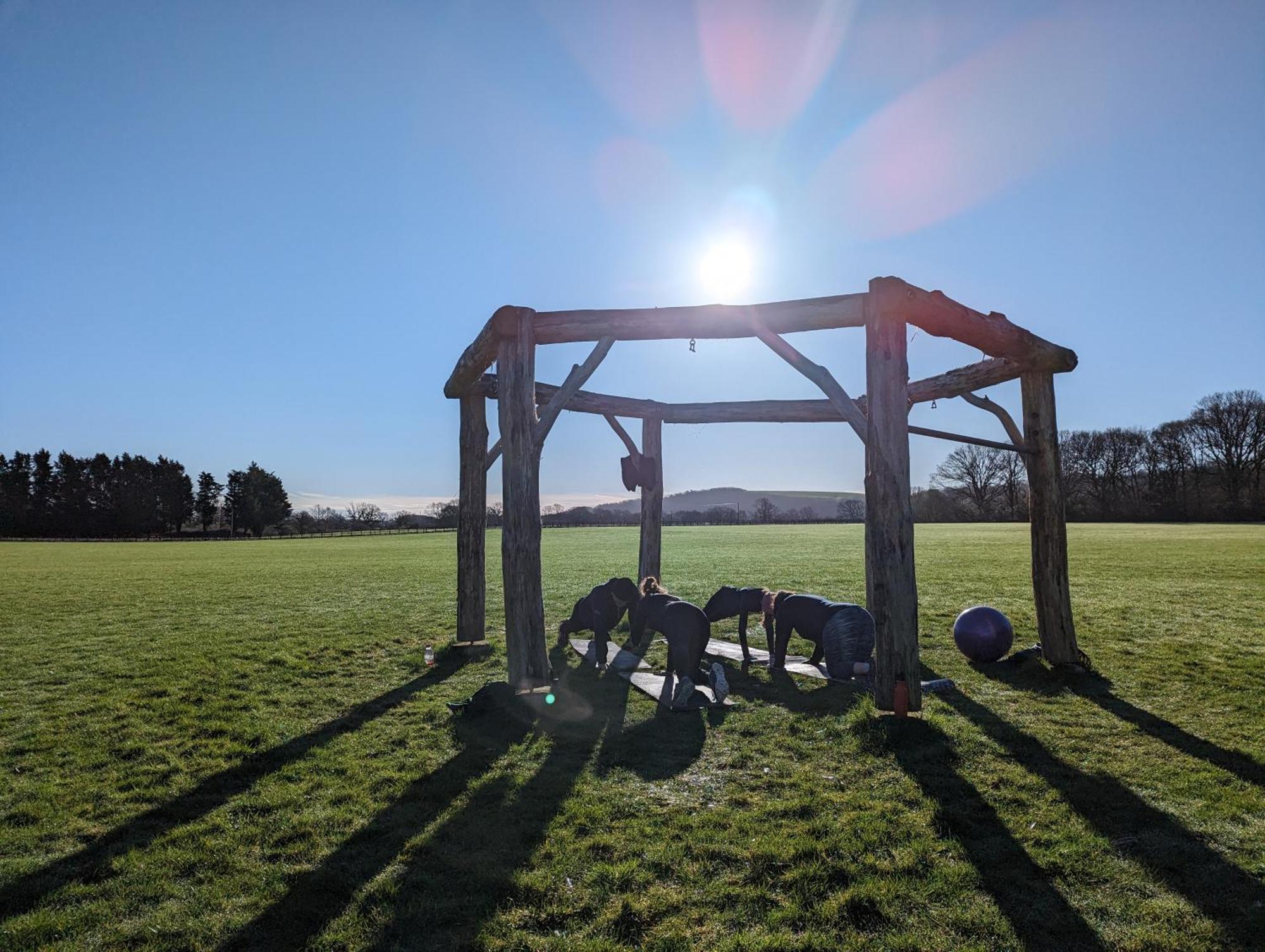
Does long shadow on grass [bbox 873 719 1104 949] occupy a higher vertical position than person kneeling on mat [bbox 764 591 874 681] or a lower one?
lower

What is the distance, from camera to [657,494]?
42.0 ft

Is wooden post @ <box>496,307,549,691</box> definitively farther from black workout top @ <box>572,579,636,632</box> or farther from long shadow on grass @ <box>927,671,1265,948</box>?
long shadow on grass @ <box>927,671,1265,948</box>

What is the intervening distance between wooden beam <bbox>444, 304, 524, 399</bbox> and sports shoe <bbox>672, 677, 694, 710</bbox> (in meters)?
4.30

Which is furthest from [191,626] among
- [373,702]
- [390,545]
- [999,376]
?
[390,545]

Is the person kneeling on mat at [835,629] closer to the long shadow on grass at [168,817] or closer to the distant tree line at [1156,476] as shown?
the long shadow on grass at [168,817]

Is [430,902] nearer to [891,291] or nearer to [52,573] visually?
[891,291]

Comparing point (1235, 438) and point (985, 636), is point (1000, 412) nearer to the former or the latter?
point (985, 636)

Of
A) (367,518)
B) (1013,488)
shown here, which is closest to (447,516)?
(367,518)

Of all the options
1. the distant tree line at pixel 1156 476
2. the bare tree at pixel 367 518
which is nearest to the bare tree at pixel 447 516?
the bare tree at pixel 367 518

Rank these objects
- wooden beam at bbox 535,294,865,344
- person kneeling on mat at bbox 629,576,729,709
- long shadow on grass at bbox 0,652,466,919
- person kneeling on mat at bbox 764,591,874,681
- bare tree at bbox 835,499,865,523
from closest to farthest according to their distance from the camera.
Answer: long shadow on grass at bbox 0,652,466,919
wooden beam at bbox 535,294,865,344
person kneeling on mat at bbox 629,576,729,709
person kneeling on mat at bbox 764,591,874,681
bare tree at bbox 835,499,865,523

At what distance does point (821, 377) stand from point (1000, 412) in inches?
152

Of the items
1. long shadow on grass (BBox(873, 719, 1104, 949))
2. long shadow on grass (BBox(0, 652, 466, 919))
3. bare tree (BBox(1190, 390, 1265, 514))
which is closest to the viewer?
long shadow on grass (BBox(873, 719, 1104, 949))

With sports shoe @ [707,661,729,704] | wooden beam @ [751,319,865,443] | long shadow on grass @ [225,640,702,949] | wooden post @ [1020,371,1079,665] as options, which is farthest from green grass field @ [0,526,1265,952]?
wooden beam @ [751,319,865,443]

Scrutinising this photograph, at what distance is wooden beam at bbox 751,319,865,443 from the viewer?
21.1ft
